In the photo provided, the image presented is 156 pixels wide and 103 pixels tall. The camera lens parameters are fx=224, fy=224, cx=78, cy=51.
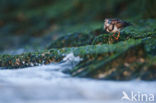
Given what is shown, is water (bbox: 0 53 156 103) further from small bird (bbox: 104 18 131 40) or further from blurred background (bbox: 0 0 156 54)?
blurred background (bbox: 0 0 156 54)

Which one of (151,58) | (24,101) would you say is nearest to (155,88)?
(151,58)

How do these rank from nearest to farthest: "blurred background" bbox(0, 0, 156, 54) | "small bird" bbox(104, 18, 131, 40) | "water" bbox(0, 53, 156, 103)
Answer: "water" bbox(0, 53, 156, 103) < "small bird" bbox(104, 18, 131, 40) < "blurred background" bbox(0, 0, 156, 54)

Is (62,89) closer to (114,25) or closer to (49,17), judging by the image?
(114,25)

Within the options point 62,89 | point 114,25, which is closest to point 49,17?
point 114,25

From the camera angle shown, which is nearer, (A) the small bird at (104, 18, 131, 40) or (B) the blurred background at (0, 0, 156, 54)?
(A) the small bird at (104, 18, 131, 40)

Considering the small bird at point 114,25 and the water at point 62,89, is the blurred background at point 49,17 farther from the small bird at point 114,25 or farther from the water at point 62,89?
the water at point 62,89

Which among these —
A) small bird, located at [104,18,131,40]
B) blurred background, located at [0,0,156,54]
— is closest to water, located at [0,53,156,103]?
small bird, located at [104,18,131,40]

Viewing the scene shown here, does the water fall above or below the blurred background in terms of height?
below

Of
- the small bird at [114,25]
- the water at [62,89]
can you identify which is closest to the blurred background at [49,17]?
the small bird at [114,25]
